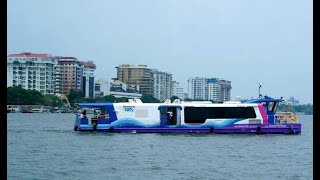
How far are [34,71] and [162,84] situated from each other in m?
36.5

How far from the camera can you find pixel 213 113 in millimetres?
26500

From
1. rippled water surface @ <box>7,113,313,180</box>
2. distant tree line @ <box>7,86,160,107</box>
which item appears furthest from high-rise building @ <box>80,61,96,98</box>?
rippled water surface @ <box>7,113,313,180</box>

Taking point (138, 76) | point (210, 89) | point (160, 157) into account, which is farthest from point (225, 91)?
point (160, 157)

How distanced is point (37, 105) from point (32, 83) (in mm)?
21895

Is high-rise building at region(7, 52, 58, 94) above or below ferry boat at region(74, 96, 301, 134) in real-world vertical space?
above

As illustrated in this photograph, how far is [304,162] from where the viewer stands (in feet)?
60.1

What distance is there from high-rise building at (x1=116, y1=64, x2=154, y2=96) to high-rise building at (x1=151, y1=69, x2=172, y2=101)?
1.26m

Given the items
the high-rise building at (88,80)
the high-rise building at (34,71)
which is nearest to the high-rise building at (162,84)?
the high-rise building at (88,80)

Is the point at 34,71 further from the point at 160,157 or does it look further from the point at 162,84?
the point at 160,157

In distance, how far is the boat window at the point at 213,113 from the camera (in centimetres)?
2648

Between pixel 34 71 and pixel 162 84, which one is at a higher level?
pixel 34 71

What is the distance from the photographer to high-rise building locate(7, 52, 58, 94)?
123 meters

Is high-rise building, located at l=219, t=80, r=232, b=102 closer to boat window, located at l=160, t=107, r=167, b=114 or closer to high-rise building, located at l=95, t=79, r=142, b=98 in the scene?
high-rise building, located at l=95, t=79, r=142, b=98
